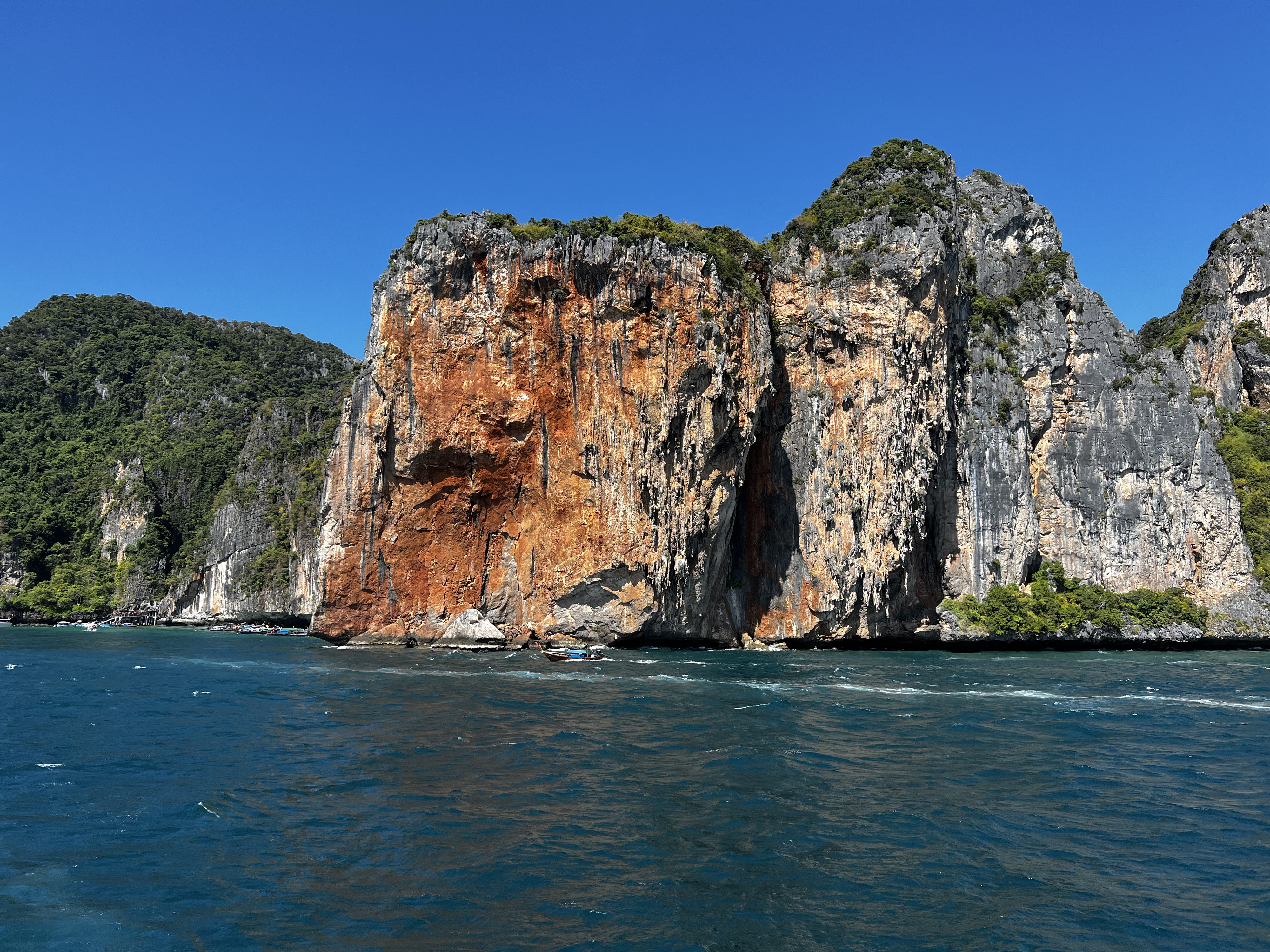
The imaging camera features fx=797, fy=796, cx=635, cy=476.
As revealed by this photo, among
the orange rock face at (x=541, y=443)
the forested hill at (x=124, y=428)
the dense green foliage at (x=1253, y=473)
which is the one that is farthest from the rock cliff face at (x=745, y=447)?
the forested hill at (x=124, y=428)

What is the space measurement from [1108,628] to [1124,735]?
128ft

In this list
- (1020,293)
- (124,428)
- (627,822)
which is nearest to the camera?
(627,822)

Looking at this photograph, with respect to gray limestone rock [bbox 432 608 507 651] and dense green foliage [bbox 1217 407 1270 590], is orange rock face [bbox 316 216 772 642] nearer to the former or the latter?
gray limestone rock [bbox 432 608 507 651]

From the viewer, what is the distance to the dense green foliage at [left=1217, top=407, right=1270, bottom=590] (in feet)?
194

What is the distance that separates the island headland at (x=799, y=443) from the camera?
47.6 meters

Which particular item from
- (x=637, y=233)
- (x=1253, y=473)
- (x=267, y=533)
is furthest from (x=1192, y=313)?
(x=267, y=533)

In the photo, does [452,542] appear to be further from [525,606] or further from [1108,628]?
[1108,628]

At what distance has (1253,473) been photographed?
205ft

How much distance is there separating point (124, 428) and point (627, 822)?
124824mm

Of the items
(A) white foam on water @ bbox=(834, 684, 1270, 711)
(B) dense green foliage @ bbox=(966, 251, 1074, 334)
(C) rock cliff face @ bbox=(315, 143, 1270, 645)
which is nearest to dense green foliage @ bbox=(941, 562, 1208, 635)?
(C) rock cliff face @ bbox=(315, 143, 1270, 645)

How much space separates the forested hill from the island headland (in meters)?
48.5

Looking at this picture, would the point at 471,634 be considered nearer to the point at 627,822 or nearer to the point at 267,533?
the point at 627,822

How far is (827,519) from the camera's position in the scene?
51781mm

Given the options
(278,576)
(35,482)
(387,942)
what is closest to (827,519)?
(387,942)
